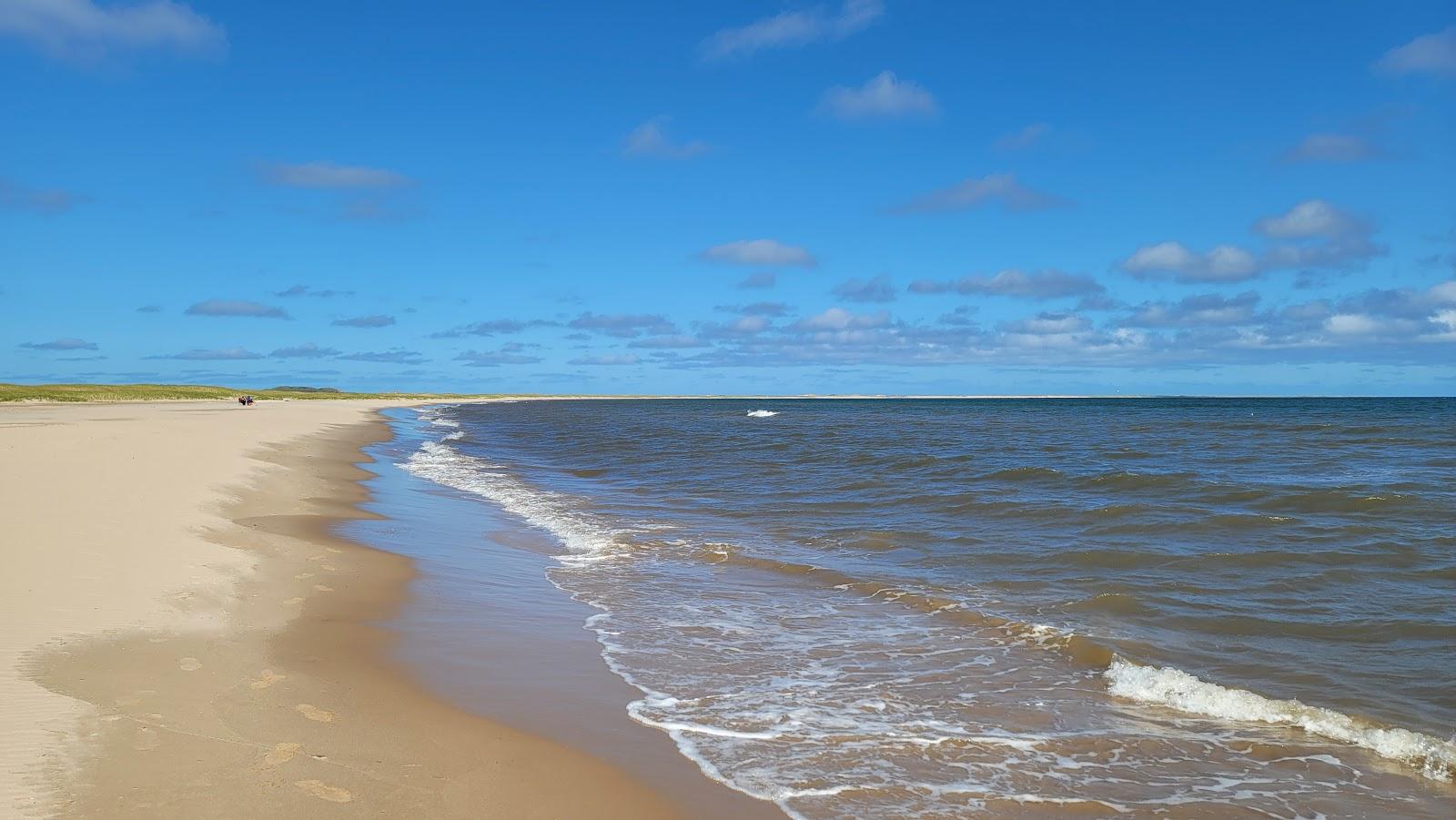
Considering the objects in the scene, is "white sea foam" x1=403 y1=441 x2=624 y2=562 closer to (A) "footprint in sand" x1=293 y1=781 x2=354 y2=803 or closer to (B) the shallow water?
Result: (B) the shallow water

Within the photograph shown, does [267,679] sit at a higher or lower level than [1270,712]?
higher

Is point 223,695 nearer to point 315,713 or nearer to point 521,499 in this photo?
point 315,713

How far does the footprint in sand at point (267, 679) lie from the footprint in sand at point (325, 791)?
1.72m

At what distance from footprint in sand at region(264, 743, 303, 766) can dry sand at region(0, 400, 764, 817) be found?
0.01m

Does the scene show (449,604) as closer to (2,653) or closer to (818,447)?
(2,653)

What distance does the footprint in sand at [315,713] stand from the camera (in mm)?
5449

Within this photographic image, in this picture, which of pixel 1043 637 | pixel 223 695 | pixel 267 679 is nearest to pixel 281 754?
pixel 223 695

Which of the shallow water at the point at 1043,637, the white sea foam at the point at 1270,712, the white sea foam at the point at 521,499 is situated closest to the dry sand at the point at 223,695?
the shallow water at the point at 1043,637

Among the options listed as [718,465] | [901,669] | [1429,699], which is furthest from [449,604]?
[718,465]

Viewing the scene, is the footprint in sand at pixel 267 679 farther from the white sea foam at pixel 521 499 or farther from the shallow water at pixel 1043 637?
the white sea foam at pixel 521 499

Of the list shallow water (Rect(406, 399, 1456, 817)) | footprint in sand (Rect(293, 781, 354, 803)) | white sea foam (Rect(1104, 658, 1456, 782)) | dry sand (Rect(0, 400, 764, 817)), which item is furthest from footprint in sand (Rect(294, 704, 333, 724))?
white sea foam (Rect(1104, 658, 1456, 782))

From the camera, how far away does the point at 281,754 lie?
15.8ft

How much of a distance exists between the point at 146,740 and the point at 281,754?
2.35 feet

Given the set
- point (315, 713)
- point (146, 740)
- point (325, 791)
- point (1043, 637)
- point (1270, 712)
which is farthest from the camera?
point (1043, 637)
